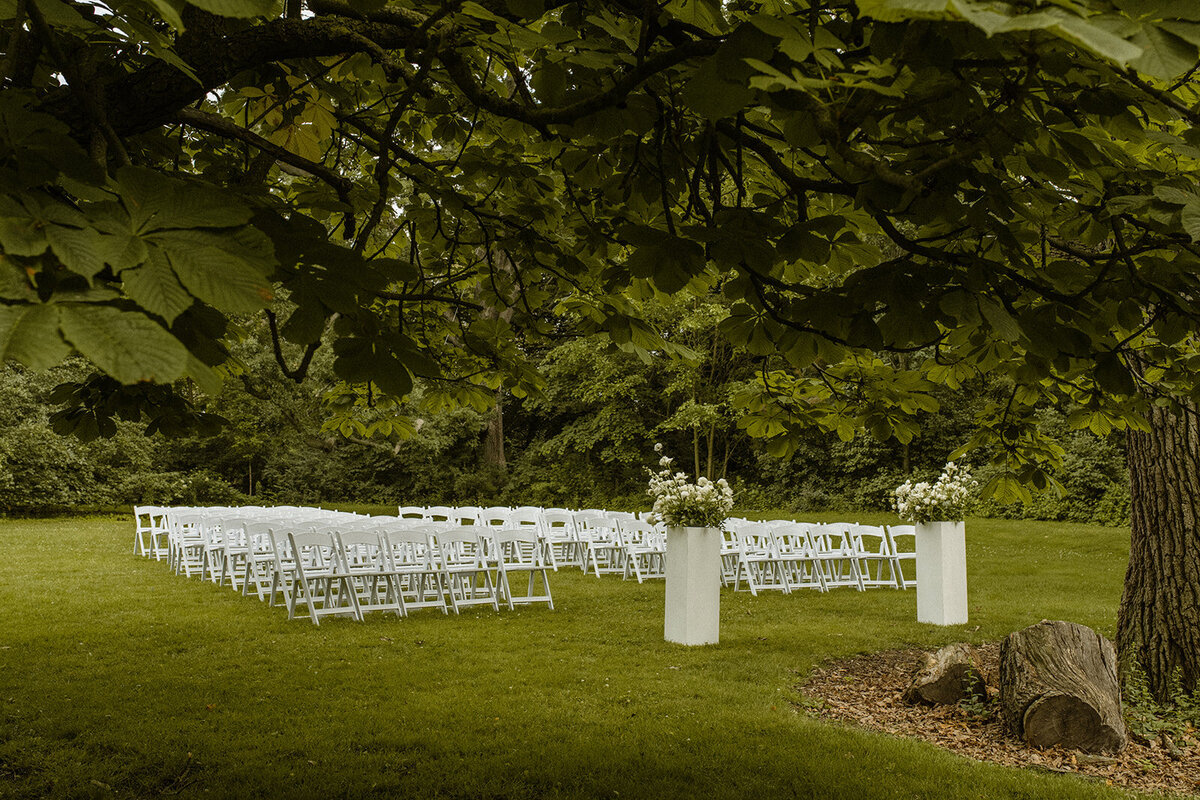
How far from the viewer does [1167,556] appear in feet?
19.1

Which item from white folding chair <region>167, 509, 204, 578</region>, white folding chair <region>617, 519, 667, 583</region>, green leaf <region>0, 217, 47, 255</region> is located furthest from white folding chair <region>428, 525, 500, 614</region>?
green leaf <region>0, 217, 47, 255</region>

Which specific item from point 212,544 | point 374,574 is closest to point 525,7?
point 374,574

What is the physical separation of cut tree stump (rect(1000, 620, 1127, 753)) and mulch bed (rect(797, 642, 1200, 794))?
0.10 metres

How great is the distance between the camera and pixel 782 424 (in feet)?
11.4

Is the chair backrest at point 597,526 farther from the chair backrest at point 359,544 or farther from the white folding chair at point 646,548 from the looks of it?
the chair backrest at point 359,544

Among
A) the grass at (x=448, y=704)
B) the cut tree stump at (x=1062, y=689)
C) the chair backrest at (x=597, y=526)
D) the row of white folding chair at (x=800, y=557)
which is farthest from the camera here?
the chair backrest at (x=597, y=526)

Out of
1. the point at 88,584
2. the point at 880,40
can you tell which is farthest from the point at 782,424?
the point at 88,584

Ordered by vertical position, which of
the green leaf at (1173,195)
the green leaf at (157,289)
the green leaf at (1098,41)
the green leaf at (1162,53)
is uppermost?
the green leaf at (1173,195)

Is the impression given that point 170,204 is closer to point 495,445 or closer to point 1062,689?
point 1062,689

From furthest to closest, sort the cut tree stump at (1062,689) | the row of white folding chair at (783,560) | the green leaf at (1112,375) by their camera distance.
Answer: the row of white folding chair at (783,560)
the cut tree stump at (1062,689)
the green leaf at (1112,375)

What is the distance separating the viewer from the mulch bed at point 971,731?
→ 4.79 metres

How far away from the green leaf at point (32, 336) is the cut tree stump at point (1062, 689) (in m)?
5.69

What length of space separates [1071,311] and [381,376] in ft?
6.54

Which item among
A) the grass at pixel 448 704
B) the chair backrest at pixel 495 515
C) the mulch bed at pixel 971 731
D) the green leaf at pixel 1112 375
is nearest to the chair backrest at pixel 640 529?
the grass at pixel 448 704
